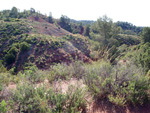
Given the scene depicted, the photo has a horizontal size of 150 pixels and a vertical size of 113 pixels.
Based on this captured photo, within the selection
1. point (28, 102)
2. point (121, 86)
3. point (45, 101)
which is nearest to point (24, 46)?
point (28, 102)

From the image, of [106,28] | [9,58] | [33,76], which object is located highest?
[106,28]

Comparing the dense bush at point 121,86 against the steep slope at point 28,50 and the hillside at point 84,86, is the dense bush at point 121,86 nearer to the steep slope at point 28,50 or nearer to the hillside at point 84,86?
the hillside at point 84,86

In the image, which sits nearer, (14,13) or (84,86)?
(84,86)

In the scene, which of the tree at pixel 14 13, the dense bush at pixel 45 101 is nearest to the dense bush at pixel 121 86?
the dense bush at pixel 45 101

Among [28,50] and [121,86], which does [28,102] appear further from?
[28,50]

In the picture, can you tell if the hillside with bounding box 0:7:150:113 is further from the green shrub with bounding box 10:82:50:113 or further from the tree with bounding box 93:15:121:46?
the tree with bounding box 93:15:121:46

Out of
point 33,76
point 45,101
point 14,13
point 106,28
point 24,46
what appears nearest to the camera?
point 45,101

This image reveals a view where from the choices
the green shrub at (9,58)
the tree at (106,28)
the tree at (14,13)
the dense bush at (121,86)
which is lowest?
the green shrub at (9,58)

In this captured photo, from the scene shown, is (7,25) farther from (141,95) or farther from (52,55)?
(141,95)

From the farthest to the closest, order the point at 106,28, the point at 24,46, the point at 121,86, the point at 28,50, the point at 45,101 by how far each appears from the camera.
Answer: the point at 28,50, the point at 24,46, the point at 106,28, the point at 121,86, the point at 45,101

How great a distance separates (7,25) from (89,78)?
29.7m

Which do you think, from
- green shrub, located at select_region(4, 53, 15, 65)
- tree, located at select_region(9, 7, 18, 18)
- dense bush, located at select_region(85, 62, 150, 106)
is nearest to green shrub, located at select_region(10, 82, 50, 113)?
dense bush, located at select_region(85, 62, 150, 106)

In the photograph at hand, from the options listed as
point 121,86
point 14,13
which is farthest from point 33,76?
point 14,13

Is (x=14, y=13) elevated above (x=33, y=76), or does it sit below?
above
